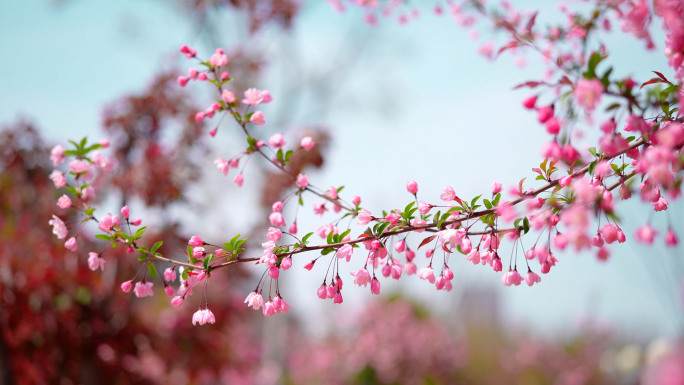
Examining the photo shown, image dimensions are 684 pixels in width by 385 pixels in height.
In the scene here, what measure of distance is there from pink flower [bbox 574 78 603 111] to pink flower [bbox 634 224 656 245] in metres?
0.33

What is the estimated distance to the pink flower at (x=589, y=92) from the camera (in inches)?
32.6

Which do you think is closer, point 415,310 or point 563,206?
point 563,206

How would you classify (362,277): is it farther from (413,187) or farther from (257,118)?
(257,118)

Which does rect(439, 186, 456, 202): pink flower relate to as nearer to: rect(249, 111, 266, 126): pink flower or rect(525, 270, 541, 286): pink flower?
rect(525, 270, 541, 286): pink flower

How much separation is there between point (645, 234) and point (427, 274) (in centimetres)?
52

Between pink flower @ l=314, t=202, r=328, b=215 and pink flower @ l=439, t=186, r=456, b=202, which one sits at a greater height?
A: pink flower @ l=314, t=202, r=328, b=215

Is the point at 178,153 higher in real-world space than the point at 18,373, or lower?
higher

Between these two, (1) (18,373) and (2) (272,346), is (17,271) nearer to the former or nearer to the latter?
(1) (18,373)

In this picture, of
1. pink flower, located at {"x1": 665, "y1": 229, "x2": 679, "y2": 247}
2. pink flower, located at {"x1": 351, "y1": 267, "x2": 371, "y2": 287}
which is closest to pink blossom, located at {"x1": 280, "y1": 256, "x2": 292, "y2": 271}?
pink flower, located at {"x1": 351, "y1": 267, "x2": 371, "y2": 287}

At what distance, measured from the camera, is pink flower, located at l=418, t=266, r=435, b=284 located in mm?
1346

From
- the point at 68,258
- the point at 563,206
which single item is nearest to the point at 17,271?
the point at 68,258

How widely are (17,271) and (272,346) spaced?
457 centimetres

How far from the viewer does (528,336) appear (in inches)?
376

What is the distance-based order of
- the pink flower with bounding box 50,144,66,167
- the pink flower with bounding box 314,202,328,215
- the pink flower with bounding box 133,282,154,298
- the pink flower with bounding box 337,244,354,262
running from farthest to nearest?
the pink flower with bounding box 50,144,66,167 → the pink flower with bounding box 314,202,328,215 → the pink flower with bounding box 133,282,154,298 → the pink flower with bounding box 337,244,354,262
